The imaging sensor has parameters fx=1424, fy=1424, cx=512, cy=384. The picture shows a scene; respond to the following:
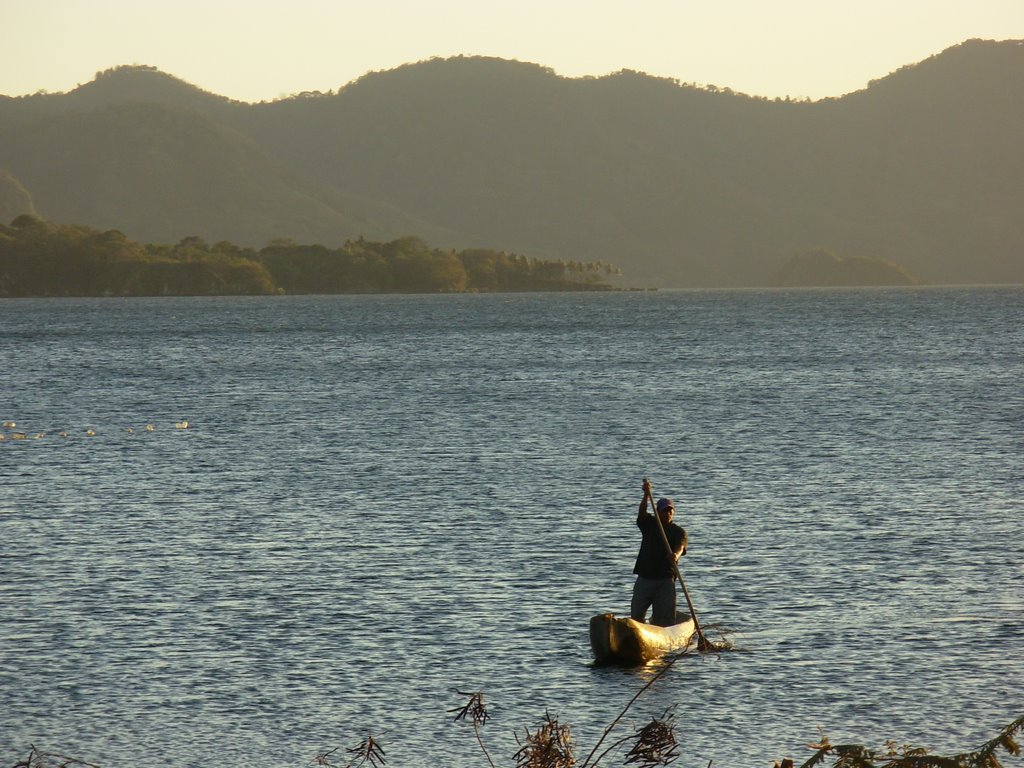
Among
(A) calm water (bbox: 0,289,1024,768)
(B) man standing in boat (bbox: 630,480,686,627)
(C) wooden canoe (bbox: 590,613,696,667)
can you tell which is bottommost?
(A) calm water (bbox: 0,289,1024,768)

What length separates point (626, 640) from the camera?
23.6 m

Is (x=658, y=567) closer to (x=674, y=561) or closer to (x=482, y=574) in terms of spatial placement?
(x=674, y=561)

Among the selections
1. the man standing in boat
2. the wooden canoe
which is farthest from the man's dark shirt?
the wooden canoe

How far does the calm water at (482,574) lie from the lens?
2103 centimetres

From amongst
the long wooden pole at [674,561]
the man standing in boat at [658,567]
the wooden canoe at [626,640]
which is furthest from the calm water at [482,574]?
the man standing in boat at [658,567]

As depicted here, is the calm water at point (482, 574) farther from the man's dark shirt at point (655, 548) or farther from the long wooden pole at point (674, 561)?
the man's dark shirt at point (655, 548)

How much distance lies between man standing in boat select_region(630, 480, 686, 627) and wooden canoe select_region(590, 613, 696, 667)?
0.41 m

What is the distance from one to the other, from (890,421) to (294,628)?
151 feet

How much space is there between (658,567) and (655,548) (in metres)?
0.37

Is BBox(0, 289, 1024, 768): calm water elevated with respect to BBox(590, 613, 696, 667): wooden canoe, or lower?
lower

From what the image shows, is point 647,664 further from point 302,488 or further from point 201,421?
point 201,421

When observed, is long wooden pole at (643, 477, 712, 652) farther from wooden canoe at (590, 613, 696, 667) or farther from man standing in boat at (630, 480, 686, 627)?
wooden canoe at (590, 613, 696, 667)

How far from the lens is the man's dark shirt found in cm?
2408

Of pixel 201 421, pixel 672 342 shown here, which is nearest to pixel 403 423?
pixel 201 421
